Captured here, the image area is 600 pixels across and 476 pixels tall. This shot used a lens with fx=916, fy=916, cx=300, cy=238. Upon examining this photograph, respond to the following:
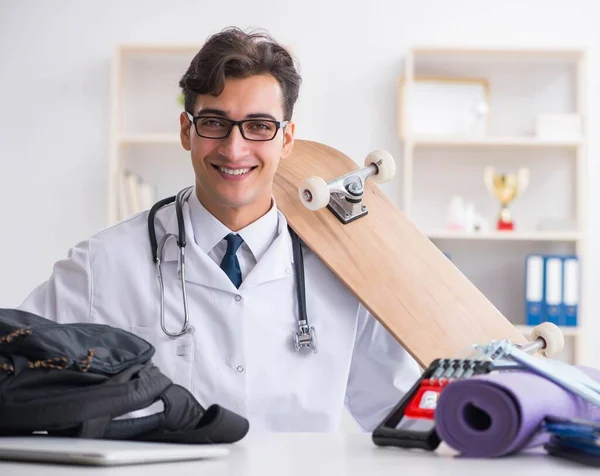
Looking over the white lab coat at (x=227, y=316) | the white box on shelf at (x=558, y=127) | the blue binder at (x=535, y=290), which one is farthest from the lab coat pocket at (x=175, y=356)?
the white box on shelf at (x=558, y=127)

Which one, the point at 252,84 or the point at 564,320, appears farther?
the point at 564,320

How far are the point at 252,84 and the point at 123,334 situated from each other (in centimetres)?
88

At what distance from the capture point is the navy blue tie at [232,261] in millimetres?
1962

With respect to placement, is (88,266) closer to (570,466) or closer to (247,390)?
(247,390)

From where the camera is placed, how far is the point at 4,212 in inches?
176

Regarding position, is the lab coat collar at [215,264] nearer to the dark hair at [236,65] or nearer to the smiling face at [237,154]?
the smiling face at [237,154]

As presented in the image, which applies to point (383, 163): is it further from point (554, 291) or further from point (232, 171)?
point (554, 291)

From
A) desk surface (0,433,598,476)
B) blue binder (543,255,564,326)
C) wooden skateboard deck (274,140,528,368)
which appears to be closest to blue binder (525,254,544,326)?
blue binder (543,255,564,326)

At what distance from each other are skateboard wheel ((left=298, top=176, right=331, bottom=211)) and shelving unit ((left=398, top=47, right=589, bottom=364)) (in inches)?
92.2

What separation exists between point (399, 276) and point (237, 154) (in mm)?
441

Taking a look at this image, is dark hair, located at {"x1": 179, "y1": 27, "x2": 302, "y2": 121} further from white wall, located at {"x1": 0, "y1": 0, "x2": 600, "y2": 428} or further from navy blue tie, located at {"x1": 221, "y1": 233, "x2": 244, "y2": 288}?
white wall, located at {"x1": 0, "y1": 0, "x2": 600, "y2": 428}

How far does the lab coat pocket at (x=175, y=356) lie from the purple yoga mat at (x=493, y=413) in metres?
0.92

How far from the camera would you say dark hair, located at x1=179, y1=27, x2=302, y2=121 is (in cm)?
195

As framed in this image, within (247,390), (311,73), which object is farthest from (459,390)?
(311,73)
